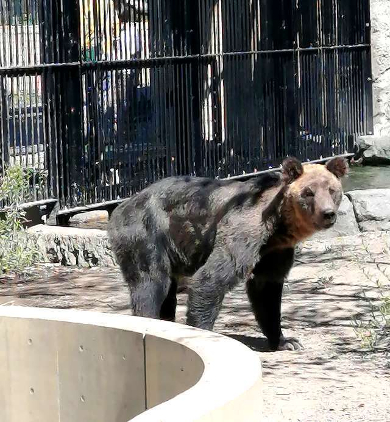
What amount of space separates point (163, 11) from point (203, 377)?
966cm

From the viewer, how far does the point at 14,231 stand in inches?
400

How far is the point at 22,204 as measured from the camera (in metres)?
10.9

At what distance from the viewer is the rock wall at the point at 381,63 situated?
59.0 ft

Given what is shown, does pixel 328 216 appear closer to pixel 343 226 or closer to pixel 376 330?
pixel 376 330

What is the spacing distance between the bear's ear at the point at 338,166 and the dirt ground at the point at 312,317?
Result: 110cm

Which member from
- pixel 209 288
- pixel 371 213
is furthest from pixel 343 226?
pixel 209 288

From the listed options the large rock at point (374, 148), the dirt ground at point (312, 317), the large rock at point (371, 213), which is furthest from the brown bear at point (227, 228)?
the large rock at point (374, 148)

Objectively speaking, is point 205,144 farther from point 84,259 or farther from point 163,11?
point 84,259

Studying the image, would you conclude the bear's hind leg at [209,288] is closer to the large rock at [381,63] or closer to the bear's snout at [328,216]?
the bear's snout at [328,216]

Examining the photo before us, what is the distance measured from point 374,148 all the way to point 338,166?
10060 millimetres

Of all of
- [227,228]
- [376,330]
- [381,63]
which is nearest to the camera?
[227,228]

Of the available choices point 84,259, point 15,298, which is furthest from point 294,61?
point 15,298

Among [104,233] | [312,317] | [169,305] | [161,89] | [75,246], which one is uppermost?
[161,89]

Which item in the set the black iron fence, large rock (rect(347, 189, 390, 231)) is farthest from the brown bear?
large rock (rect(347, 189, 390, 231))
